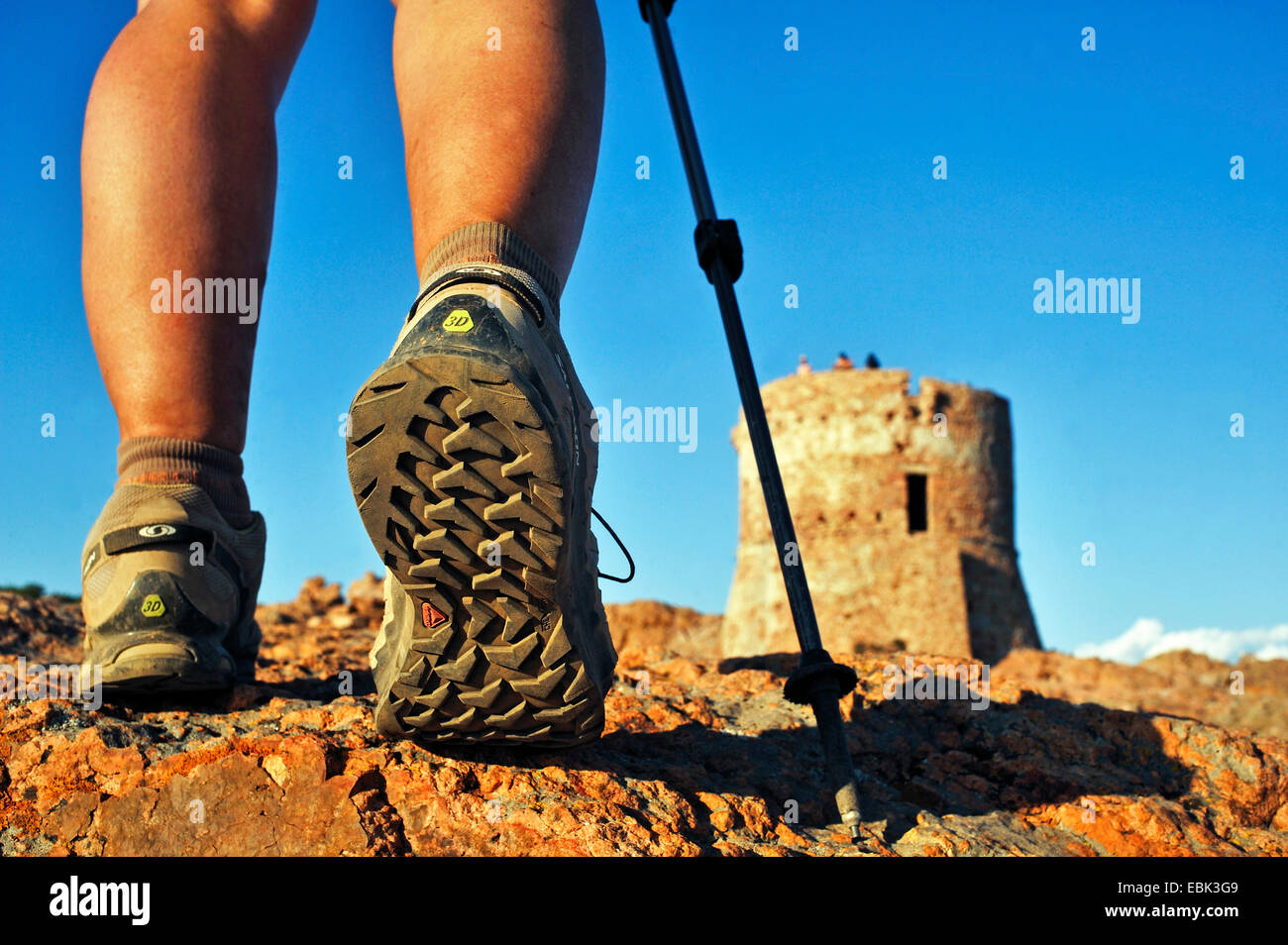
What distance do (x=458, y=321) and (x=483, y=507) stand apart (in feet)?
0.79

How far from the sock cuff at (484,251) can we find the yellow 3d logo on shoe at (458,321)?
0.50 feet

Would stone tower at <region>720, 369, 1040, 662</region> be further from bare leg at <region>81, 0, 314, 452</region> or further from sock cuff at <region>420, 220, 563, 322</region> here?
sock cuff at <region>420, 220, 563, 322</region>

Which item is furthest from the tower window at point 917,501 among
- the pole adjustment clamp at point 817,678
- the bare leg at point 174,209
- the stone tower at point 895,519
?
the bare leg at point 174,209

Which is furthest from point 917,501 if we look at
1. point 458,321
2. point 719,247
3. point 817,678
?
point 458,321

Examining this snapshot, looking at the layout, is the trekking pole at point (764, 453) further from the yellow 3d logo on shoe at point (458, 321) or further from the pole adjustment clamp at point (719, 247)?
the yellow 3d logo on shoe at point (458, 321)

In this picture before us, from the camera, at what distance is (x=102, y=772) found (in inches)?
65.2

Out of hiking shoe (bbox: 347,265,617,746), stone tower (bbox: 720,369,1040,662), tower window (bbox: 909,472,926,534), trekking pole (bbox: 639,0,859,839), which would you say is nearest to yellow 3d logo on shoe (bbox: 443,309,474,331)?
hiking shoe (bbox: 347,265,617,746)

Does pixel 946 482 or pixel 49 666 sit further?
pixel 946 482

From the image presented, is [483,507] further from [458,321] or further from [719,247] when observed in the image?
[719,247]

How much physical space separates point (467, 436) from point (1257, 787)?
2093mm

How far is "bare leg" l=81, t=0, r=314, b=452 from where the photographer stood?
1.89m

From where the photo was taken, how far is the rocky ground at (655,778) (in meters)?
1.53

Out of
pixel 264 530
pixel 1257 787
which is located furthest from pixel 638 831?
pixel 1257 787
